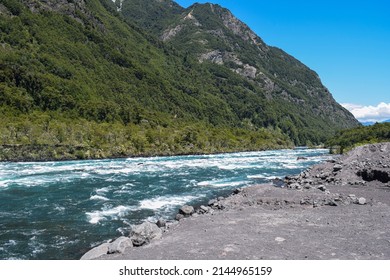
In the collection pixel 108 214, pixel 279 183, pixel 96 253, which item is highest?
pixel 279 183

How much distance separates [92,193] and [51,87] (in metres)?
136

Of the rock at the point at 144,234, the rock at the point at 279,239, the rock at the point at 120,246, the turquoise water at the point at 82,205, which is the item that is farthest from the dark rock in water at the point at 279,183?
the rock at the point at 120,246

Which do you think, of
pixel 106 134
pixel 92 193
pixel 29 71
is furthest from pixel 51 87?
pixel 92 193

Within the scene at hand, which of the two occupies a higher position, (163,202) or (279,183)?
(279,183)

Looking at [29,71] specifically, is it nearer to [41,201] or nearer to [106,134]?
[106,134]

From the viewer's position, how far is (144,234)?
1877 cm

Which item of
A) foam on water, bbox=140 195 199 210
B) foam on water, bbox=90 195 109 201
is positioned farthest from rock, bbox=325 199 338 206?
foam on water, bbox=90 195 109 201

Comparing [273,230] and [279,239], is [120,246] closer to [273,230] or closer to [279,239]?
[279,239]

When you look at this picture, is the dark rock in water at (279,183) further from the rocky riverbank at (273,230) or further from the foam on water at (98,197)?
→ the foam on water at (98,197)

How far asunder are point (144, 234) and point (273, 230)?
7349 millimetres

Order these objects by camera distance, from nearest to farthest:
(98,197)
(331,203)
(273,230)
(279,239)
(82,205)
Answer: (279,239) → (273,230) → (331,203) → (82,205) → (98,197)

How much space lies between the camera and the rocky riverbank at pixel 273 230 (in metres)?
15.8

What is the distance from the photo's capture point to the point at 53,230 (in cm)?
2350

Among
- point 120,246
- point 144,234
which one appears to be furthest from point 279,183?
point 120,246
